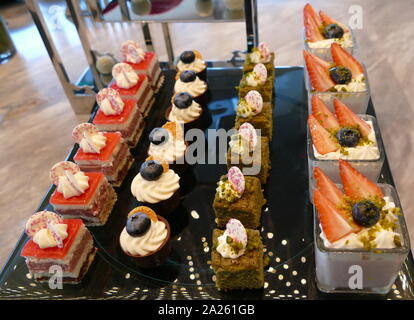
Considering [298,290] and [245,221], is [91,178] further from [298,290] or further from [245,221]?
[298,290]

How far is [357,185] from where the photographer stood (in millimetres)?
1980

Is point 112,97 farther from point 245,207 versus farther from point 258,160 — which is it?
point 245,207

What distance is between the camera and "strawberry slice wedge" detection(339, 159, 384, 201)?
1957 millimetres

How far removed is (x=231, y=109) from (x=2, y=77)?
10.0 feet

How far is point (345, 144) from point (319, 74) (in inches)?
25.0

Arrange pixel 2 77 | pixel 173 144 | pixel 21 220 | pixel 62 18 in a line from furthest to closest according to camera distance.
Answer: pixel 62 18 → pixel 2 77 → pixel 21 220 → pixel 173 144

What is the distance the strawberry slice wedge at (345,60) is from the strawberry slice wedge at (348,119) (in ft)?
1.29

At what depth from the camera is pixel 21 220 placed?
3.15 m

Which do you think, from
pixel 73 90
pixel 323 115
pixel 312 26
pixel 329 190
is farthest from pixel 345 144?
pixel 73 90

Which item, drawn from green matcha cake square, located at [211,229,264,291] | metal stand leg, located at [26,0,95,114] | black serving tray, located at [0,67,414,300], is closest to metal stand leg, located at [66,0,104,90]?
metal stand leg, located at [26,0,95,114]


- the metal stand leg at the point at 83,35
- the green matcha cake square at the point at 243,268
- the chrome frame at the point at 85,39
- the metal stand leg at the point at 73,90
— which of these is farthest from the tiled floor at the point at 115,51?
the green matcha cake square at the point at 243,268

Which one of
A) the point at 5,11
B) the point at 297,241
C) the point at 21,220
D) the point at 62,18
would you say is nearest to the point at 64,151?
the point at 21,220

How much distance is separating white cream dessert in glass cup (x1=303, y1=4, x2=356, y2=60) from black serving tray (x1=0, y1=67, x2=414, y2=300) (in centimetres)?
49
